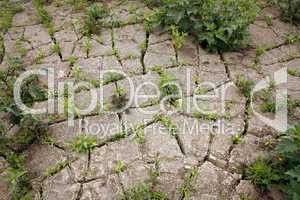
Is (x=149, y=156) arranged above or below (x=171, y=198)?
above

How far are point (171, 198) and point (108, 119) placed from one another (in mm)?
1009

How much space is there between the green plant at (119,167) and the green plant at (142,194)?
8.4 inches

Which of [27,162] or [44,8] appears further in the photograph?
[44,8]

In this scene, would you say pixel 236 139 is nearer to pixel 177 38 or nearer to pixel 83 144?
pixel 83 144

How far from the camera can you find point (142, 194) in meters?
2.89

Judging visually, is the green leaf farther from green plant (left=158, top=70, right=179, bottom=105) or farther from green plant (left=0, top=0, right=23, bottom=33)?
green plant (left=0, top=0, right=23, bottom=33)

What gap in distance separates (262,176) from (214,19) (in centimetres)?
193

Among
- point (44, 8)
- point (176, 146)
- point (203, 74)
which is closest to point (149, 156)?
point (176, 146)

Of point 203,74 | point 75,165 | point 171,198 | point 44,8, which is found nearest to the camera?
point 171,198

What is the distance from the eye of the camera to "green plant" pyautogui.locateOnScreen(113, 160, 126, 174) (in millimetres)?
3145

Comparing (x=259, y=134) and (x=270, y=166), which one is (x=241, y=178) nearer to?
(x=270, y=166)

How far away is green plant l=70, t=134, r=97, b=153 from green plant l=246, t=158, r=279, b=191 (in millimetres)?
1297

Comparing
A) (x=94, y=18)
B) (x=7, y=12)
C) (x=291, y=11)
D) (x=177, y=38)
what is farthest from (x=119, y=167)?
(x=291, y=11)

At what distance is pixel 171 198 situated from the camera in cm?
296
